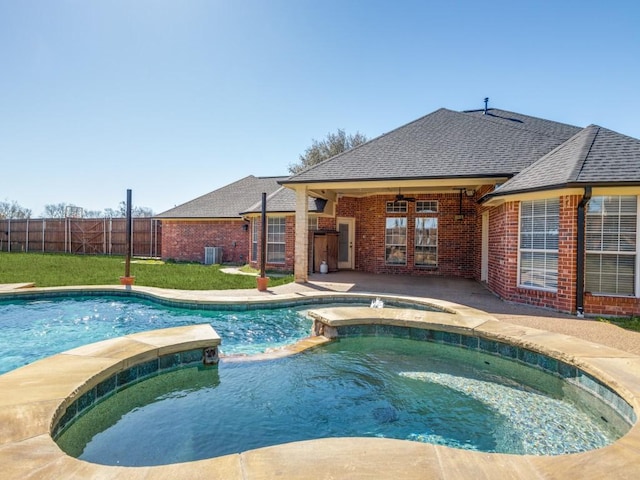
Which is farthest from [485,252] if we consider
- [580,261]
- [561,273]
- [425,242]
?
[580,261]

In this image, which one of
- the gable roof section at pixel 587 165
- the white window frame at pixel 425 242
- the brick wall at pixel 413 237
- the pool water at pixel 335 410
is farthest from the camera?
the white window frame at pixel 425 242

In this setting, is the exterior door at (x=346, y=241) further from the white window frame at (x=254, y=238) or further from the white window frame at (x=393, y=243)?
the white window frame at (x=254, y=238)

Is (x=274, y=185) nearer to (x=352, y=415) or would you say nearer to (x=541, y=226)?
(x=541, y=226)

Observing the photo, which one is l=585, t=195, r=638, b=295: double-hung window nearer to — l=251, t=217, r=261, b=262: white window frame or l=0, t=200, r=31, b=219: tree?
l=251, t=217, r=261, b=262: white window frame

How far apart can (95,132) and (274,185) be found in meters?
9.64

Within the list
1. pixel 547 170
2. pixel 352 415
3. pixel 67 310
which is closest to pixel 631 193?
pixel 547 170

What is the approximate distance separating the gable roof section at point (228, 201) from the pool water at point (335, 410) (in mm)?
14604

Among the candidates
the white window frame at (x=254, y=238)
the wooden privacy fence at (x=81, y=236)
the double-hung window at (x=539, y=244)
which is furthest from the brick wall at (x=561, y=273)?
the wooden privacy fence at (x=81, y=236)

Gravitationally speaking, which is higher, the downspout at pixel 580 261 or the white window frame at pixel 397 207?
the white window frame at pixel 397 207

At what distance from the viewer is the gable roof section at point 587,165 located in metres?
6.69

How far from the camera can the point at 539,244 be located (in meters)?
7.90

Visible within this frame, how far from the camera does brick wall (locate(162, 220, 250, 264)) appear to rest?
18797 millimetres

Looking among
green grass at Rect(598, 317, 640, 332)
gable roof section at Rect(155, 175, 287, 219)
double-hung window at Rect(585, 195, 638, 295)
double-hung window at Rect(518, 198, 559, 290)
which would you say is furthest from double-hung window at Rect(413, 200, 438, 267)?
gable roof section at Rect(155, 175, 287, 219)

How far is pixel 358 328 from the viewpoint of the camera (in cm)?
627
